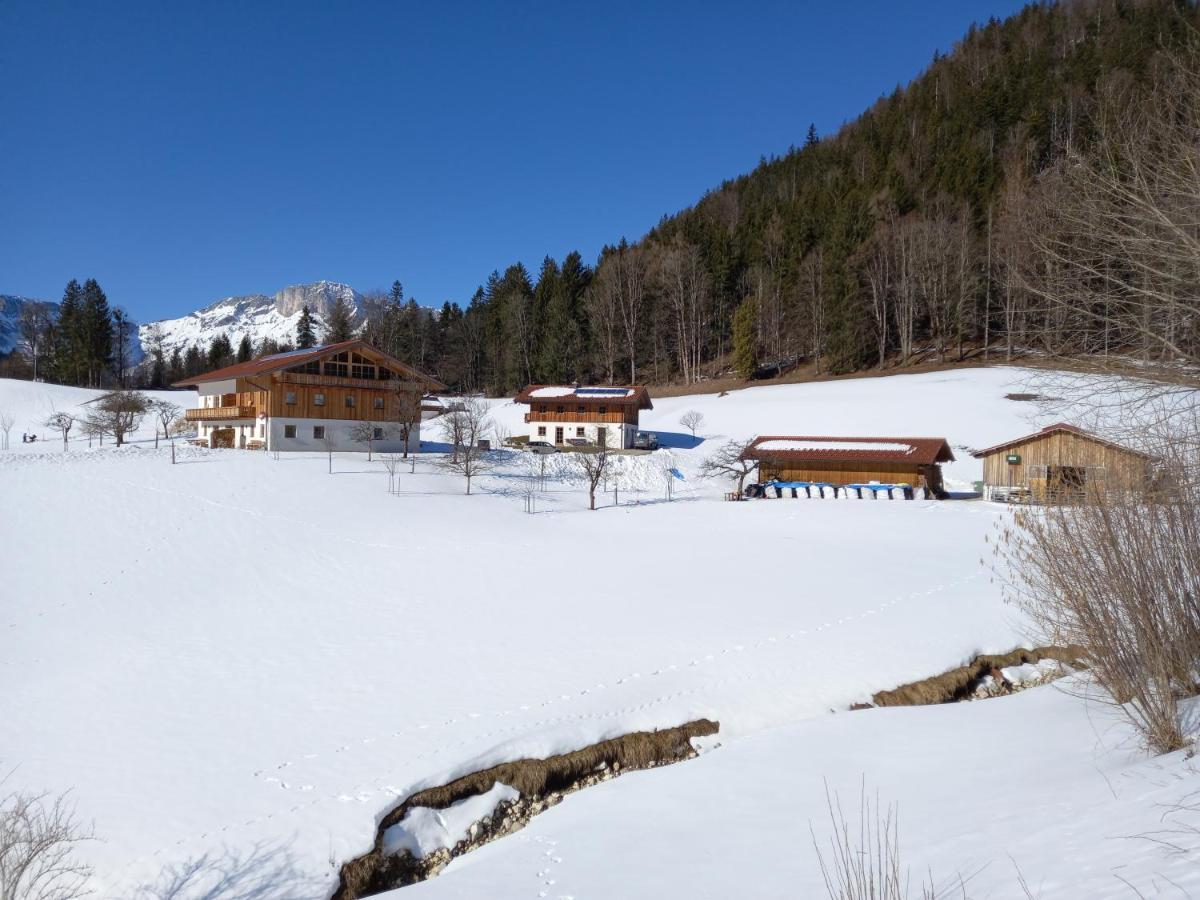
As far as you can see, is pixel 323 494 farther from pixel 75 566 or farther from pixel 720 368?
pixel 720 368

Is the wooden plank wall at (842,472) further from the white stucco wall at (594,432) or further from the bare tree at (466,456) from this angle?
the bare tree at (466,456)

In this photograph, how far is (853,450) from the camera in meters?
39.8

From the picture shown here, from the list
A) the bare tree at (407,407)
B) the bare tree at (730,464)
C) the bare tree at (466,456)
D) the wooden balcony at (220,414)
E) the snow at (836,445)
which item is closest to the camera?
the bare tree at (466,456)

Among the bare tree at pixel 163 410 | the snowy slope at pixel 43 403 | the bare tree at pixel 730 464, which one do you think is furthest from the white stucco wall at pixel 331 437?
the bare tree at pixel 730 464

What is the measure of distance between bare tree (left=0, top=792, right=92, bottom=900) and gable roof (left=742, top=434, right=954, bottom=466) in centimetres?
3512

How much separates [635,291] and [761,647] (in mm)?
68382

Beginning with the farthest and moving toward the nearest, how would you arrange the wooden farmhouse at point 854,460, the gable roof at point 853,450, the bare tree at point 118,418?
the bare tree at point 118,418
the wooden farmhouse at point 854,460
the gable roof at point 853,450

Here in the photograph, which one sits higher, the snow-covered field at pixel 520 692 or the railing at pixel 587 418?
the railing at pixel 587 418

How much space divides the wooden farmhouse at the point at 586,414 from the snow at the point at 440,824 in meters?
41.8

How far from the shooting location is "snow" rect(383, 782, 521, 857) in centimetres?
952

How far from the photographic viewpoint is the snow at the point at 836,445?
39.1 m

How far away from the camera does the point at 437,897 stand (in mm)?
7398

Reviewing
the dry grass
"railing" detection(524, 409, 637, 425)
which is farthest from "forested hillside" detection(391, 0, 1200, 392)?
the dry grass

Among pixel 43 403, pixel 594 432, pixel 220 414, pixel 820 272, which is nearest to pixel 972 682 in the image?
pixel 594 432
